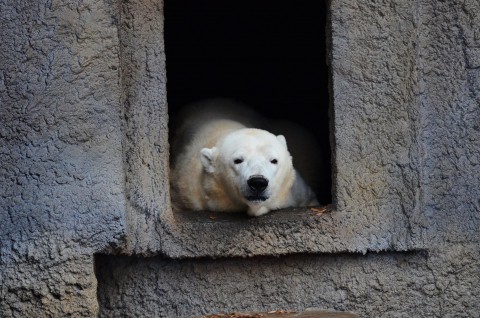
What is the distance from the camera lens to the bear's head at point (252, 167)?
495 centimetres

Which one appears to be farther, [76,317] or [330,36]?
[330,36]

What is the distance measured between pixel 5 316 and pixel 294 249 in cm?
151

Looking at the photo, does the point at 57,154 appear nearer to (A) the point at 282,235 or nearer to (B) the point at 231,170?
(B) the point at 231,170

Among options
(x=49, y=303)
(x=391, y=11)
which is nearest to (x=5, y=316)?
(x=49, y=303)

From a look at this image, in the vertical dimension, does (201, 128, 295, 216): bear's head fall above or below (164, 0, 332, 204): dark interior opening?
below

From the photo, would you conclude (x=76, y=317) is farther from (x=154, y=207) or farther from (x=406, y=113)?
(x=406, y=113)

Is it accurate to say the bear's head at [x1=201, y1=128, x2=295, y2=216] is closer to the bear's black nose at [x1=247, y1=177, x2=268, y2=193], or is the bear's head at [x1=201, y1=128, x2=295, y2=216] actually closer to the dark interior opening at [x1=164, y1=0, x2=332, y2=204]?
the bear's black nose at [x1=247, y1=177, x2=268, y2=193]

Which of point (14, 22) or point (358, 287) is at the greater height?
point (14, 22)

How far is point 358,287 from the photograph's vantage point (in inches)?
205

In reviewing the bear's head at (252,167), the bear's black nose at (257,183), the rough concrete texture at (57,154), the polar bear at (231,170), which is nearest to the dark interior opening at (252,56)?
the polar bear at (231,170)

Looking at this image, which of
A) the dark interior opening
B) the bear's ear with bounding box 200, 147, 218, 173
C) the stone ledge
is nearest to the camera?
the stone ledge

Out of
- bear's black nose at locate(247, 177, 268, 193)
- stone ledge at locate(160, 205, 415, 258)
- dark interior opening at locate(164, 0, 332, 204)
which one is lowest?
stone ledge at locate(160, 205, 415, 258)

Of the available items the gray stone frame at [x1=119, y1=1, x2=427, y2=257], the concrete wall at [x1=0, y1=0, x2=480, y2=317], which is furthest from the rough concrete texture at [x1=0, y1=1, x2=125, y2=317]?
the gray stone frame at [x1=119, y1=1, x2=427, y2=257]

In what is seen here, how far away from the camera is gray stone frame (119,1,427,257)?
497cm
